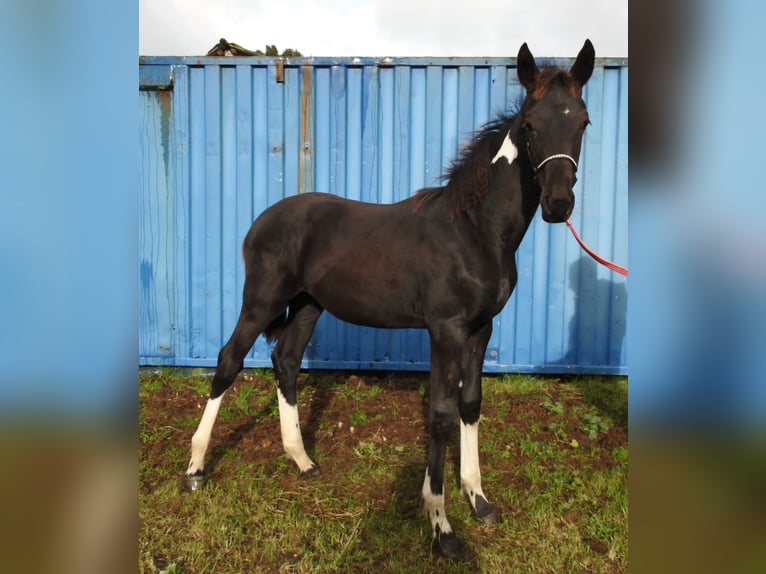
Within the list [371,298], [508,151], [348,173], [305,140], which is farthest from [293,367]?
[305,140]

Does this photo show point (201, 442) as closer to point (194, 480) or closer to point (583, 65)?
point (194, 480)

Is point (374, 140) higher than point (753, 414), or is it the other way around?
point (374, 140)

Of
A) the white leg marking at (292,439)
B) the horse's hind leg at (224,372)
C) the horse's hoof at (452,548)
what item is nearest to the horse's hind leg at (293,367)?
the white leg marking at (292,439)

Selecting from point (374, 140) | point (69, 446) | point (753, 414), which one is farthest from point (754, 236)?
point (374, 140)

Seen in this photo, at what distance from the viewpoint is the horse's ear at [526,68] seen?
2303 millimetres

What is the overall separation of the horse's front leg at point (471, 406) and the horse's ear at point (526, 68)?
1.32 meters

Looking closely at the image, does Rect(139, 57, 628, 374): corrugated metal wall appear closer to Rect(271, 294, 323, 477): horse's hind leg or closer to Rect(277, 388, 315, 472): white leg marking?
Rect(271, 294, 323, 477): horse's hind leg

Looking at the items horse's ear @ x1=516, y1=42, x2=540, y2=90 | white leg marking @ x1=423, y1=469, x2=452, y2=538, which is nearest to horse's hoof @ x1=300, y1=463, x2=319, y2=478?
white leg marking @ x1=423, y1=469, x2=452, y2=538

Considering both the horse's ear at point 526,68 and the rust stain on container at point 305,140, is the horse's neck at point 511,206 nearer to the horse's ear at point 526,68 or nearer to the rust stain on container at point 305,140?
the horse's ear at point 526,68

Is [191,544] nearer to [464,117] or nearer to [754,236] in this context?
[754,236]

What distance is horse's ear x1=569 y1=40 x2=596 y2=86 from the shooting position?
2199 mm

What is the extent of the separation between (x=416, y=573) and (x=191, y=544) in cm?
117

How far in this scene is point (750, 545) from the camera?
51 centimetres

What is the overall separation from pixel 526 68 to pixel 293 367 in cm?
235
